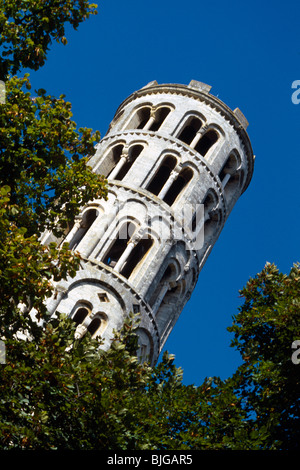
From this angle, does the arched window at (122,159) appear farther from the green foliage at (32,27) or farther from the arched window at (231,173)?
the green foliage at (32,27)

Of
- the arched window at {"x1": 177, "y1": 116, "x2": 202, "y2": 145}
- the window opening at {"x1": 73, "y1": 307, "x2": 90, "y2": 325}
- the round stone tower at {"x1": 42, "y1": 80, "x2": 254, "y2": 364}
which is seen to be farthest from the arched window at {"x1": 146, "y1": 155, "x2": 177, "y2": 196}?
the window opening at {"x1": 73, "y1": 307, "x2": 90, "y2": 325}

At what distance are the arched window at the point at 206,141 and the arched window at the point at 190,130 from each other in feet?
1.72

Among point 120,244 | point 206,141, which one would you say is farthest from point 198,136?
point 120,244

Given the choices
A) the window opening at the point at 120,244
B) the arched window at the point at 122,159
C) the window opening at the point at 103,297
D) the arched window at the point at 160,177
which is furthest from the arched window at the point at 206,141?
the window opening at the point at 103,297

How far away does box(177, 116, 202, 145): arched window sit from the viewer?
38719 mm

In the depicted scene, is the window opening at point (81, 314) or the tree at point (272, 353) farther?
the window opening at point (81, 314)

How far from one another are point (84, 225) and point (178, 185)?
18.8ft

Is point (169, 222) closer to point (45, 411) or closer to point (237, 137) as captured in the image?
point (237, 137)

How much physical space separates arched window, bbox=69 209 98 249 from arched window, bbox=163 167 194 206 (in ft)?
13.9

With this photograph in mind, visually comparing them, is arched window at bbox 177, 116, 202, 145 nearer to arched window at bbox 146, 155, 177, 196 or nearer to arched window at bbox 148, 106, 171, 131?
arched window at bbox 148, 106, 171, 131

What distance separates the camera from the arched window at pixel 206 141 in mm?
38750

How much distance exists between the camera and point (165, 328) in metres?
33.3

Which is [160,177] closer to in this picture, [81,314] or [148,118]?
[148,118]
